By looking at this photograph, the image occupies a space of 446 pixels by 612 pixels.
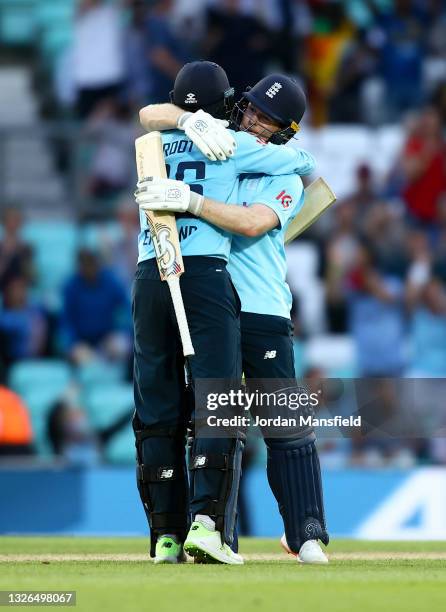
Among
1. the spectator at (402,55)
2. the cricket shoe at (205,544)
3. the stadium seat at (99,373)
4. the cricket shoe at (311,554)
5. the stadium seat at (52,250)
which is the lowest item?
the stadium seat at (99,373)

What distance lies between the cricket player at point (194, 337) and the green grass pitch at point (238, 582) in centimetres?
22

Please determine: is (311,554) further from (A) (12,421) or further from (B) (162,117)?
(A) (12,421)

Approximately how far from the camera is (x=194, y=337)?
5.68 metres

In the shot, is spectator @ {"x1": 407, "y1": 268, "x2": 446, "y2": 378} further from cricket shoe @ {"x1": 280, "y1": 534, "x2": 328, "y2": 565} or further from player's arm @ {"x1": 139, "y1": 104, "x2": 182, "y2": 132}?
player's arm @ {"x1": 139, "y1": 104, "x2": 182, "y2": 132}

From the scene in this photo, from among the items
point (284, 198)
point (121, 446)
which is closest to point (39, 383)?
point (121, 446)

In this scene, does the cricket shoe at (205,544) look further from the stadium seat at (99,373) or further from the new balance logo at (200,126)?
the stadium seat at (99,373)

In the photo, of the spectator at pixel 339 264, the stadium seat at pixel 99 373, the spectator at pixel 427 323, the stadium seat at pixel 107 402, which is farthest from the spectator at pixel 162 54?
the stadium seat at pixel 107 402

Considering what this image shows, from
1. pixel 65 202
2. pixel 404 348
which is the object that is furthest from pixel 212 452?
pixel 65 202

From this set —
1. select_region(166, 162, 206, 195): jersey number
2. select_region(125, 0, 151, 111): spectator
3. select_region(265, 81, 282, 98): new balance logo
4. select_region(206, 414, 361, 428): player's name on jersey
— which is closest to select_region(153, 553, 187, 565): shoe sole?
select_region(206, 414, 361, 428): player's name on jersey

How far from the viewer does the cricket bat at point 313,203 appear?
20.8ft

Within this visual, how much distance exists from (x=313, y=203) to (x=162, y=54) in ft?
26.6

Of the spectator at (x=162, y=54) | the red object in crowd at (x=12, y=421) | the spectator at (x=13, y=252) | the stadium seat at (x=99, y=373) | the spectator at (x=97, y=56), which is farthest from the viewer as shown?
the spectator at (x=97, y=56)

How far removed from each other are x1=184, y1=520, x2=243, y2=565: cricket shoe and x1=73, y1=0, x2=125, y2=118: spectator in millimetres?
9234

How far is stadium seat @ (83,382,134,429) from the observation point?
12.0 metres
